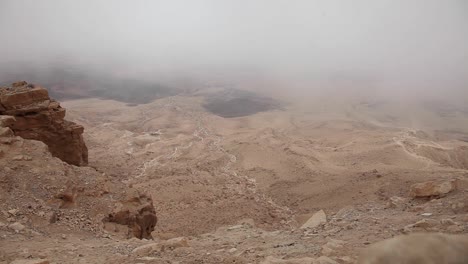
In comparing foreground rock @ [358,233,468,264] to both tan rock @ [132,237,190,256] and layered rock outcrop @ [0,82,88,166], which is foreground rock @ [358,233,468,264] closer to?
tan rock @ [132,237,190,256]

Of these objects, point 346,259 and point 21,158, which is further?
point 21,158

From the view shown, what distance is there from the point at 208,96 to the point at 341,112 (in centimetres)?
1433

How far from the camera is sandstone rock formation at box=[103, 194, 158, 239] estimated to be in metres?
8.18

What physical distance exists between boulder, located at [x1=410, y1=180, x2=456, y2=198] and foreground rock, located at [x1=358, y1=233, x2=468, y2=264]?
21.5ft

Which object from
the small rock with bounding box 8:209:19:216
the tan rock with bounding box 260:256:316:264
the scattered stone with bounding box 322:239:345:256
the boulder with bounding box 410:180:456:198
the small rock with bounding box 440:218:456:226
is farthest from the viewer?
the boulder with bounding box 410:180:456:198

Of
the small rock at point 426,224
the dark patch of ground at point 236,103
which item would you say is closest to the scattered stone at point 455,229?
the small rock at point 426,224

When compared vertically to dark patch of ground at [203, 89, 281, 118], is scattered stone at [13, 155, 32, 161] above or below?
above

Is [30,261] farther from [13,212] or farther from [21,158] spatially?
[21,158]

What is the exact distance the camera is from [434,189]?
7992 millimetres

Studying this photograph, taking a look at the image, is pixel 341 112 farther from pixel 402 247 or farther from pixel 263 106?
pixel 402 247

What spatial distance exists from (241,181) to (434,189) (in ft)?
29.7

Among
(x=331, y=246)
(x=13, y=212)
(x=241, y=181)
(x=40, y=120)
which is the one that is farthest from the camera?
(x=241, y=181)

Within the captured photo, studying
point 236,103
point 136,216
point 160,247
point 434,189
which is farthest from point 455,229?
point 236,103

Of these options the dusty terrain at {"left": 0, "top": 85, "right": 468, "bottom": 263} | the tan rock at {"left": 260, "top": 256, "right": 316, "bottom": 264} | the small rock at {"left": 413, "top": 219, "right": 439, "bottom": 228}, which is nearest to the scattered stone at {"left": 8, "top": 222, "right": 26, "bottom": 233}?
the dusty terrain at {"left": 0, "top": 85, "right": 468, "bottom": 263}
